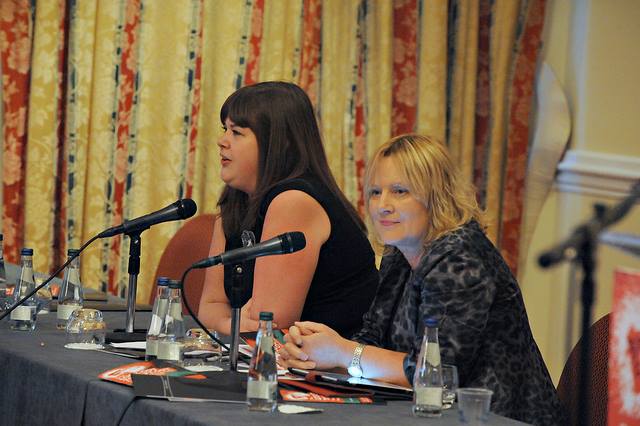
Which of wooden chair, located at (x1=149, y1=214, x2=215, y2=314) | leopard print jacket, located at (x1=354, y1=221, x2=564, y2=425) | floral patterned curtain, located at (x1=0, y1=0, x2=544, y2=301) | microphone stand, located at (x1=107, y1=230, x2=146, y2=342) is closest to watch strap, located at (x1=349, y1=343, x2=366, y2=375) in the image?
Result: leopard print jacket, located at (x1=354, y1=221, x2=564, y2=425)

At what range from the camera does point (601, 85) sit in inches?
177

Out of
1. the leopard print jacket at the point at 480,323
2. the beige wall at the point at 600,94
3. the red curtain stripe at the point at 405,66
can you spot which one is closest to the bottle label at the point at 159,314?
the leopard print jacket at the point at 480,323

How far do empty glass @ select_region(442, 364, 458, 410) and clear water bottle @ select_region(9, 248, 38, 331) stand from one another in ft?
3.68

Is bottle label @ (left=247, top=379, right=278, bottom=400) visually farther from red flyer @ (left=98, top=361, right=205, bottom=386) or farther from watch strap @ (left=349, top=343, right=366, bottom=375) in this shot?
watch strap @ (left=349, top=343, right=366, bottom=375)

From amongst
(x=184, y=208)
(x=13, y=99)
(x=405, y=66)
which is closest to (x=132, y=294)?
(x=184, y=208)

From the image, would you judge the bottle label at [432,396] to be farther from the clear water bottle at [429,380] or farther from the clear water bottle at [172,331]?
the clear water bottle at [172,331]

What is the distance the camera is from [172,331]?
2.12 metres

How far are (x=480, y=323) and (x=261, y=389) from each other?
0.57 metres

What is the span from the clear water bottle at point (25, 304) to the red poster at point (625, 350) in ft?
5.56

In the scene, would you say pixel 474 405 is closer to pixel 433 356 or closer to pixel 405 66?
pixel 433 356

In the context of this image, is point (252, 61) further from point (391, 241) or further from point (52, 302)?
point (391, 241)

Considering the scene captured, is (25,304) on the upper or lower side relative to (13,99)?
lower

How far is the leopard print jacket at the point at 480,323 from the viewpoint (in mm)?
2065

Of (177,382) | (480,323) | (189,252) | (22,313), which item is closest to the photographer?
(177,382)
